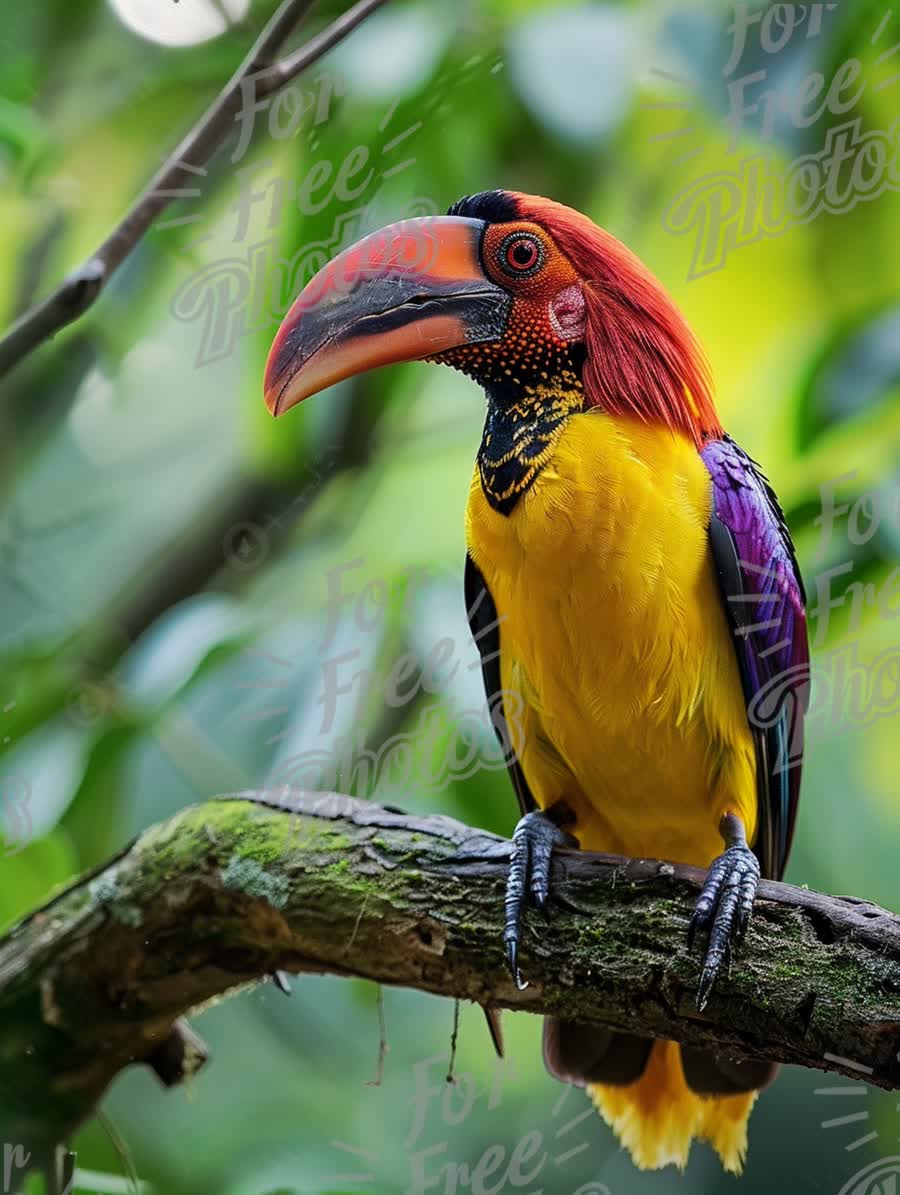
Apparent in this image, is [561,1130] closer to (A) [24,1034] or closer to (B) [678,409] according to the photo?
(A) [24,1034]

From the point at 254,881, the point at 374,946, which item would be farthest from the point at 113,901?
the point at 374,946

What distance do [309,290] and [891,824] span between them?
173 cm

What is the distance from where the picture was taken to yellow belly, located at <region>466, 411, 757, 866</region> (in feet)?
5.49

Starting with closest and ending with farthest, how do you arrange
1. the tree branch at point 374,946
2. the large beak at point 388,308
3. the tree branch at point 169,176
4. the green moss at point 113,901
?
1. the tree branch at point 169,176
2. the tree branch at point 374,946
3. the large beak at point 388,308
4. the green moss at point 113,901

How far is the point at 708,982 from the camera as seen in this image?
1.50 meters

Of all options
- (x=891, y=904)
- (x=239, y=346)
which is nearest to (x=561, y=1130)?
(x=891, y=904)

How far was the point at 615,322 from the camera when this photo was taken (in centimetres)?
171

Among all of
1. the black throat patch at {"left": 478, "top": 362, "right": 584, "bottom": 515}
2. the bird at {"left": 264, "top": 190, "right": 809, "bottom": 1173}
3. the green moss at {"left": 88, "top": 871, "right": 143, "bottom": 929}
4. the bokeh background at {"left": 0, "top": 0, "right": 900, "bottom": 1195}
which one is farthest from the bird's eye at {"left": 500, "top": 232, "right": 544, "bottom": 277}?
the green moss at {"left": 88, "top": 871, "right": 143, "bottom": 929}

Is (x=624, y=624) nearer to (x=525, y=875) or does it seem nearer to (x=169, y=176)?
(x=525, y=875)

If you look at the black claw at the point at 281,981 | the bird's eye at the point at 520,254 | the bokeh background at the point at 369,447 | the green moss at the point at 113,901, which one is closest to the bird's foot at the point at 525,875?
the bokeh background at the point at 369,447

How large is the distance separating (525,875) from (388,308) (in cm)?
78

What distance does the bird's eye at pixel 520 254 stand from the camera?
170 cm

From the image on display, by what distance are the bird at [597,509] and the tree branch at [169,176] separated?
25 cm

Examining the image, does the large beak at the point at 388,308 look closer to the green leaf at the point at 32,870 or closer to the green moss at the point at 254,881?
the green moss at the point at 254,881
